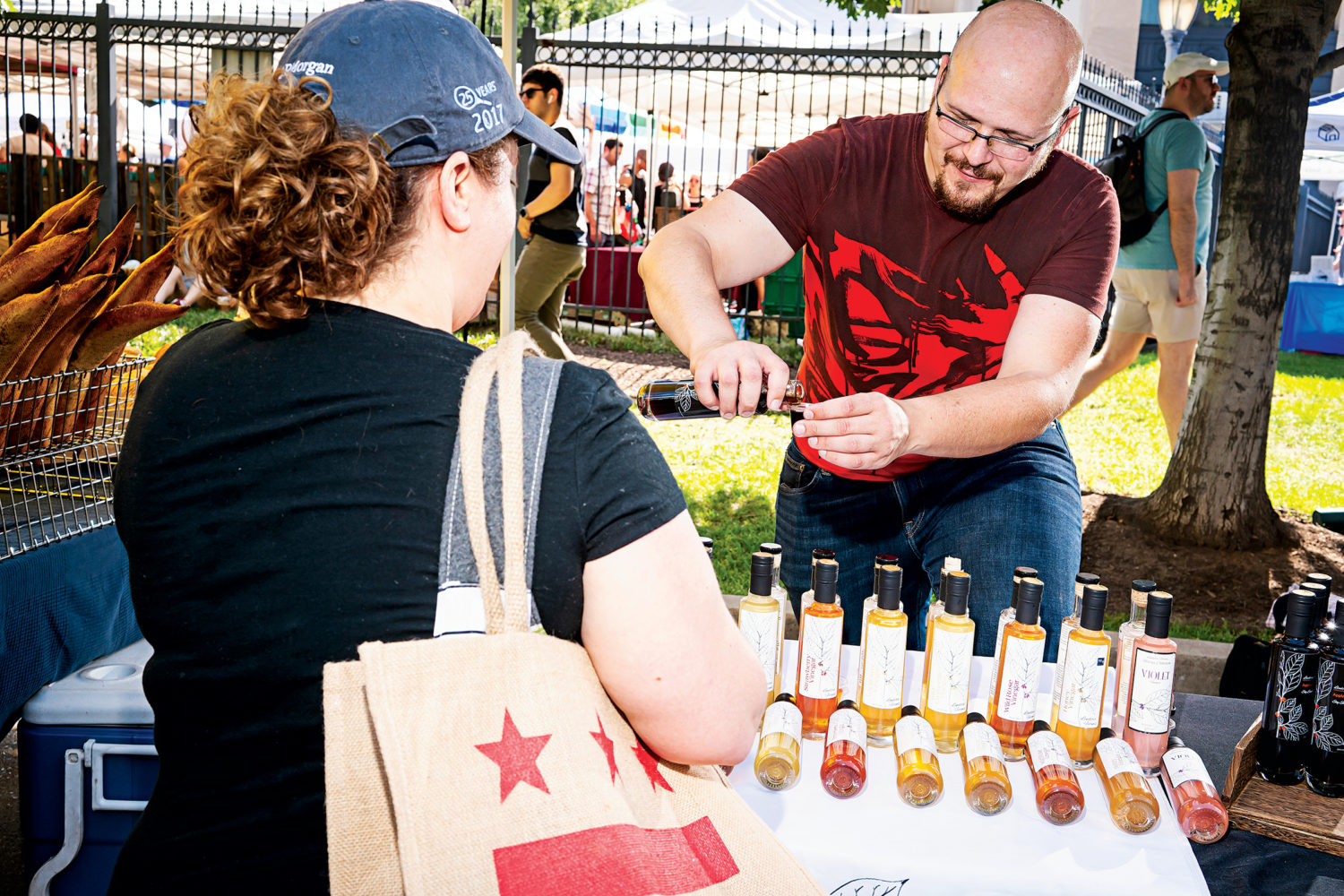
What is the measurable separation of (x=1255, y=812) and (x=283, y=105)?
176cm

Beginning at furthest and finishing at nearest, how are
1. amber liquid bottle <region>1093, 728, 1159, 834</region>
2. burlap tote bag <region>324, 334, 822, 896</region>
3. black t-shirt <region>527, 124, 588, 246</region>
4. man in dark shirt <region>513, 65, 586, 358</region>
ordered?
black t-shirt <region>527, 124, 588, 246</region>
man in dark shirt <region>513, 65, 586, 358</region>
amber liquid bottle <region>1093, 728, 1159, 834</region>
burlap tote bag <region>324, 334, 822, 896</region>

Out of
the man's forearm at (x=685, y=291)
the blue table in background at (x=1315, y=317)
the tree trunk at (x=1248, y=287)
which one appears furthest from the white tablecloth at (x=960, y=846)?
the blue table in background at (x=1315, y=317)

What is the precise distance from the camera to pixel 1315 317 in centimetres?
1135

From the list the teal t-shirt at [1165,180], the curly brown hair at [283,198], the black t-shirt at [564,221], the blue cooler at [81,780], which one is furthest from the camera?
the black t-shirt at [564,221]

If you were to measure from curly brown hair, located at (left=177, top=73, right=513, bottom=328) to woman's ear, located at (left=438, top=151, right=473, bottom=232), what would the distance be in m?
0.07

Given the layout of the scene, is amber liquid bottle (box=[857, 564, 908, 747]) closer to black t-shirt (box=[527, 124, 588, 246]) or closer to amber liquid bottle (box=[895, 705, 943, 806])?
amber liquid bottle (box=[895, 705, 943, 806])

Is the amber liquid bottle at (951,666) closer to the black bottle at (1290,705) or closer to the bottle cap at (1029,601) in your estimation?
the bottle cap at (1029,601)

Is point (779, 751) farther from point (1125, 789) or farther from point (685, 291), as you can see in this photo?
point (685, 291)

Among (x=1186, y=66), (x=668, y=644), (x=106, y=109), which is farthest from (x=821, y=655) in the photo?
(x=106, y=109)

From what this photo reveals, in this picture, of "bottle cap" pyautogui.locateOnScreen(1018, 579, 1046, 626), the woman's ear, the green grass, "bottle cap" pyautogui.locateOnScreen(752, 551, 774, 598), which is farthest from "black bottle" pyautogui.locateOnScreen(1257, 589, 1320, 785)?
the green grass

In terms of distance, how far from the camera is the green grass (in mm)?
6309

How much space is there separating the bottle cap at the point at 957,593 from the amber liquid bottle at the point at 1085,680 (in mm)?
178

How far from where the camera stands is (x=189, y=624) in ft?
3.98

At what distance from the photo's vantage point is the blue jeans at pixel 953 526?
7.37 ft
